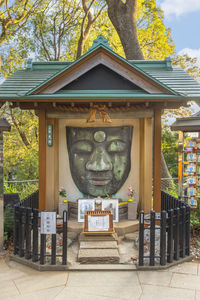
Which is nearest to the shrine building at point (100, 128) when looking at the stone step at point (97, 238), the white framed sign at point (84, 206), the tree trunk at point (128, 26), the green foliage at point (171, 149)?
the white framed sign at point (84, 206)

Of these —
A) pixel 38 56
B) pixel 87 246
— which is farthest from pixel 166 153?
pixel 87 246

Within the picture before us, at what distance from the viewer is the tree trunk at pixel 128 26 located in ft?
43.1

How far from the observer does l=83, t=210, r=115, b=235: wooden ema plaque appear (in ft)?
20.0

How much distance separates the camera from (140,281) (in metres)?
4.64

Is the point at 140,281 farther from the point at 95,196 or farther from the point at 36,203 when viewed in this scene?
the point at 36,203

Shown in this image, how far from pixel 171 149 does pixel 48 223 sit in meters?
16.4

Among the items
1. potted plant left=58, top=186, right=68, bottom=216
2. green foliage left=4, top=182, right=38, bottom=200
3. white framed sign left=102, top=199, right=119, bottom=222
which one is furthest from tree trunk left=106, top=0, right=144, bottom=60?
white framed sign left=102, top=199, right=119, bottom=222

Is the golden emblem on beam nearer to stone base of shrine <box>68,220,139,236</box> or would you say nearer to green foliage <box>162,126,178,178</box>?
stone base of shrine <box>68,220,139,236</box>

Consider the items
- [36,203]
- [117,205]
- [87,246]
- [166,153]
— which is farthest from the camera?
[166,153]

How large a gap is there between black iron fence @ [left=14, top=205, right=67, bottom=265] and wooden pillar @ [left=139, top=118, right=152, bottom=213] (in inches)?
117

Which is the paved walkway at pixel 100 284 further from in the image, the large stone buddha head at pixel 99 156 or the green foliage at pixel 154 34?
the green foliage at pixel 154 34

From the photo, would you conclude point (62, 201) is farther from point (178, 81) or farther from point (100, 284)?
point (178, 81)

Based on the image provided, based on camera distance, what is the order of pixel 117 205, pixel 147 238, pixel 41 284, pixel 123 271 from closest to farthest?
pixel 41 284, pixel 123 271, pixel 147 238, pixel 117 205

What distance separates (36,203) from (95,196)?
1.88 metres
